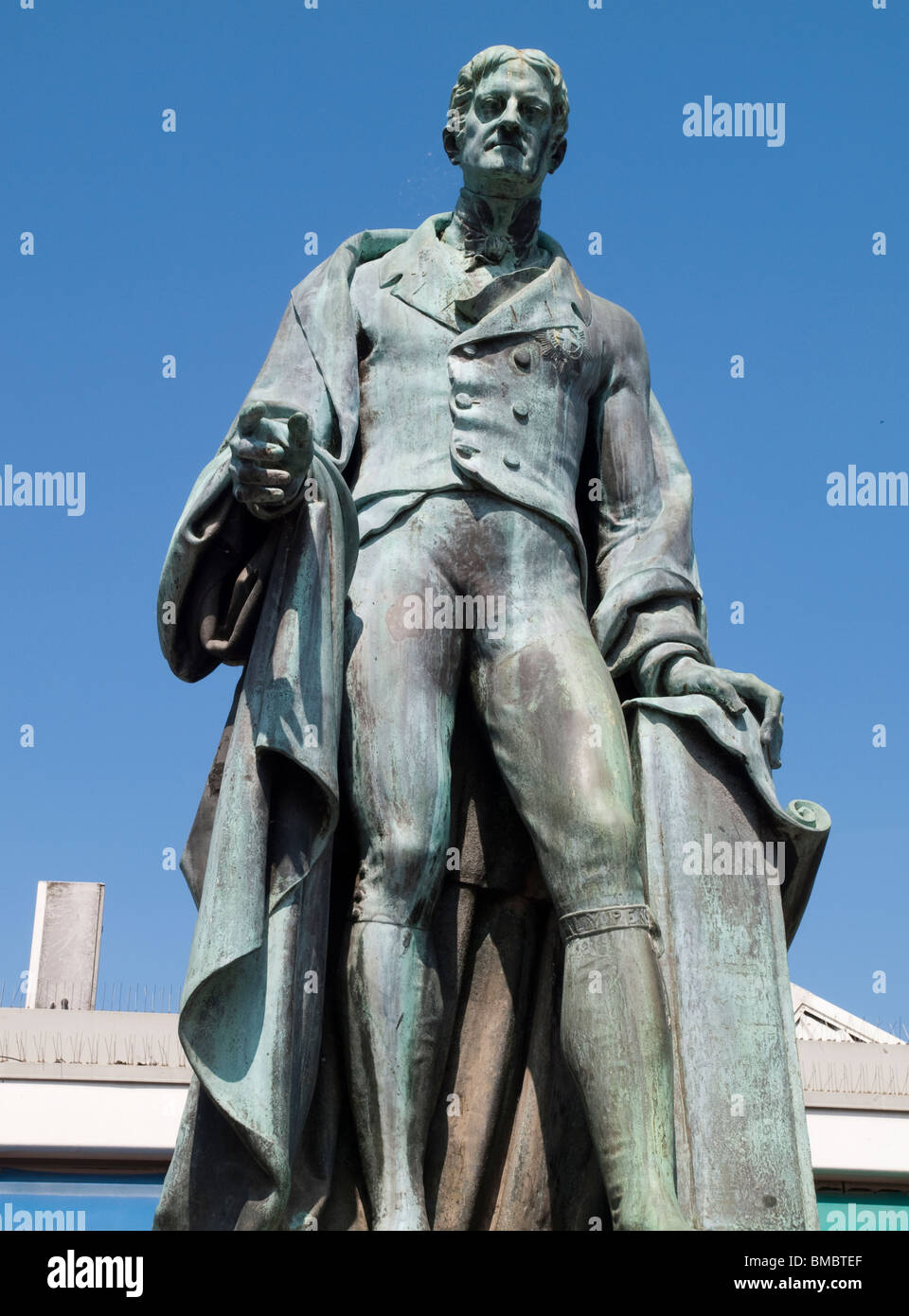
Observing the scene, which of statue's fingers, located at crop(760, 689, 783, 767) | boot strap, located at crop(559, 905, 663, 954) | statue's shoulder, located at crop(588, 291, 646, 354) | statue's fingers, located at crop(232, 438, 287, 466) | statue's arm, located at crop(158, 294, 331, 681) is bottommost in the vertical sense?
boot strap, located at crop(559, 905, 663, 954)

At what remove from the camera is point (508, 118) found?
7328mm

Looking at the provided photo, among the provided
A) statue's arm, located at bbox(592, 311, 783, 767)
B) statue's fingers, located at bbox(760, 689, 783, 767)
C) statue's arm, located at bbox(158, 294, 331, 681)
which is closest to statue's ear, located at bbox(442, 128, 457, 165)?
statue's arm, located at bbox(592, 311, 783, 767)

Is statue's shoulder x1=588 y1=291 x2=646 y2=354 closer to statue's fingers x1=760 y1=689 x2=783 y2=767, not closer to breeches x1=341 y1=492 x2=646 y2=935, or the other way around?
breeches x1=341 y1=492 x2=646 y2=935

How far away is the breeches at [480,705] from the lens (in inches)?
254

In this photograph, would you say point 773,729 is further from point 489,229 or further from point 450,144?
point 450,144

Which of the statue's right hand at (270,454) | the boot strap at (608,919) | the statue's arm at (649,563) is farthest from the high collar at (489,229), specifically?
the boot strap at (608,919)

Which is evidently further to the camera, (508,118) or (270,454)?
(508,118)

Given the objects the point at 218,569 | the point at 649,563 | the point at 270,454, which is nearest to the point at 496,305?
the point at 649,563

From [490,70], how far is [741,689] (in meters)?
2.64

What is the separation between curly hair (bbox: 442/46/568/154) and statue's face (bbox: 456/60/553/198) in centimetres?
4

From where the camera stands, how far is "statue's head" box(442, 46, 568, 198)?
736 cm

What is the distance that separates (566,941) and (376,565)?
156 centimetres

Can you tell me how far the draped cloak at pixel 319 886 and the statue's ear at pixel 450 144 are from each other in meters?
0.71

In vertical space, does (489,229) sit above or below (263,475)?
above
